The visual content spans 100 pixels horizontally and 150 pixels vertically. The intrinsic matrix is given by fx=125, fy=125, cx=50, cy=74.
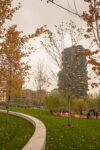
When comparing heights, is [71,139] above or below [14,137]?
below

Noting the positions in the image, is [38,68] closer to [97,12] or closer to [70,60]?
[70,60]

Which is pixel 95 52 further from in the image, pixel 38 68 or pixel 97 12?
pixel 38 68

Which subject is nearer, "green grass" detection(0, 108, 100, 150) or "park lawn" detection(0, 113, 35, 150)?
"park lawn" detection(0, 113, 35, 150)

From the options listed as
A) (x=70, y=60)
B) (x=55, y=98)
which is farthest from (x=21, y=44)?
(x=55, y=98)

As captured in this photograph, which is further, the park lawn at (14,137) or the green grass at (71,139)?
the green grass at (71,139)

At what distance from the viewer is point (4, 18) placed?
21.4 ft

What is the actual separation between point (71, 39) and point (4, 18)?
870cm

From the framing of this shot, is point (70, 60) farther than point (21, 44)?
Yes

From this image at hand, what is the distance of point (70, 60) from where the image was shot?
13.9 metres

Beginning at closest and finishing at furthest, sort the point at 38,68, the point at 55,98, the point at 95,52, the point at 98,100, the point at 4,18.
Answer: the point at 4,18, the point at 95,52, the point at 38,68, the point at 55,98, the point at 98,100

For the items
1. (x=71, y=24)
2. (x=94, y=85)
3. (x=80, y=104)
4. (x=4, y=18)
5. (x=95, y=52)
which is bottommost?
(x=80, y=104)

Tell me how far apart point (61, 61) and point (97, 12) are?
26.8ft

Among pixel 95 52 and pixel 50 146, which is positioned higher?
pixel 95 52

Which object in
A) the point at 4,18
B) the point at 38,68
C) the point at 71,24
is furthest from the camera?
the point at 38,68
